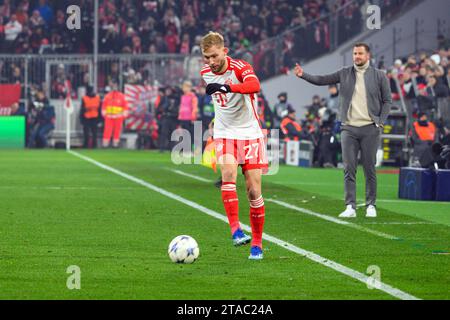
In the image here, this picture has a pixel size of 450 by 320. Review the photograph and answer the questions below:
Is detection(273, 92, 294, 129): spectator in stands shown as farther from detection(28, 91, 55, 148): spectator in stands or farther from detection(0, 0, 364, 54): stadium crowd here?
detection(0, 0, 364, 54): stadium crowd

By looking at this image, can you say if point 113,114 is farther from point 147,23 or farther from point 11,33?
point 11,33

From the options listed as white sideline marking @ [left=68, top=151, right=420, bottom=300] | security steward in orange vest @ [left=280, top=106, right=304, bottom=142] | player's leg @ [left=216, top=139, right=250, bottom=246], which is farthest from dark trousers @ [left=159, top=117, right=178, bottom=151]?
player's leg @ [left=216, top=139, right=250, bottom=246]

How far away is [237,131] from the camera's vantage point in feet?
41.7

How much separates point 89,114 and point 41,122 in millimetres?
1537

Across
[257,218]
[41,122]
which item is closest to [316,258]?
[257,218]

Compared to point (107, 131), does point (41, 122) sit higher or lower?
higher

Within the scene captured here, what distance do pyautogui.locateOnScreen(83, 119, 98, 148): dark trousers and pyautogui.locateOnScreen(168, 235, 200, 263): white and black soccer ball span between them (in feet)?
98.0

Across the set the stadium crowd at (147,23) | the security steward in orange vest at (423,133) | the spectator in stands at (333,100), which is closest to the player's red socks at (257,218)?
the security steward in orange vest at (423,133)

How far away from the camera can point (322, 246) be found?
1316 centimetres

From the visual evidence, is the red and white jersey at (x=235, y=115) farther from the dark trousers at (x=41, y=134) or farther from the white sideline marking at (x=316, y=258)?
the dark trousers at (x=41, y=134)

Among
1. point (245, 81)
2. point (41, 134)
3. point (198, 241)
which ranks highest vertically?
point (245, 81)
